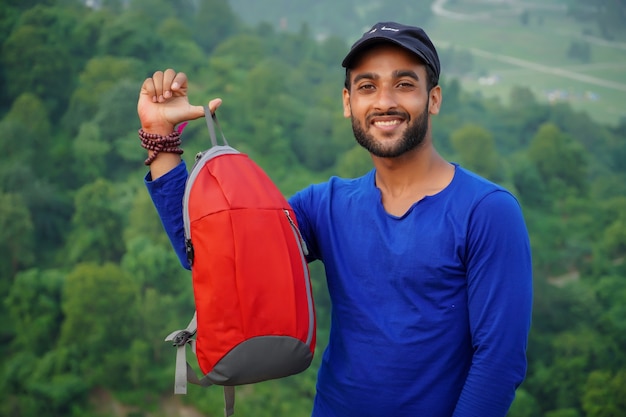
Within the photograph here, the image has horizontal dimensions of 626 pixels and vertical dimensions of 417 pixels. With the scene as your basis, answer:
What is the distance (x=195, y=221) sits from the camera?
2037mm

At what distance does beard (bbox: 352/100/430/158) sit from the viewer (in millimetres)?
2037

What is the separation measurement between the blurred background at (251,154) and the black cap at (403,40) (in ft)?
27.6

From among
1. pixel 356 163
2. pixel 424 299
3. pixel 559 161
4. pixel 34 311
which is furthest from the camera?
pixel 559 161

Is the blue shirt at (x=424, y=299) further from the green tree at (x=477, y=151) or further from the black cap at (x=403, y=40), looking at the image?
the green tree at (x=477, y=151)

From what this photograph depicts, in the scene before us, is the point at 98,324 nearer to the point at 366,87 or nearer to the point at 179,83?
the point at 179,83

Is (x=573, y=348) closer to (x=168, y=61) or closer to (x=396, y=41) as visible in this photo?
(x=168, y=61)

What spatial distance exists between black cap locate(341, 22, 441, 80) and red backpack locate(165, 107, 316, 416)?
0.46 m

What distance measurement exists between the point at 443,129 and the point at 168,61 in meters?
5.01

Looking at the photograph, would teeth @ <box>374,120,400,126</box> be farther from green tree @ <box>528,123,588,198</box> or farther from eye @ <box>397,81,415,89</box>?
green tree @ <box>528,123,588,198</box>

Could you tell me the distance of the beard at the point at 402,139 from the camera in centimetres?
204

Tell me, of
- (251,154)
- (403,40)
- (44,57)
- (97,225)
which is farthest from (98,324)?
(403,40)

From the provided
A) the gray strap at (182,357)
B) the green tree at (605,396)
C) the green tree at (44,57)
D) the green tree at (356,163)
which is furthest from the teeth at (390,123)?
the green tree at (44,57)

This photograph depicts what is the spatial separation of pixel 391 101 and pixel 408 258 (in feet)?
1.33

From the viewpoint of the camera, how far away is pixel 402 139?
6.69 ft
